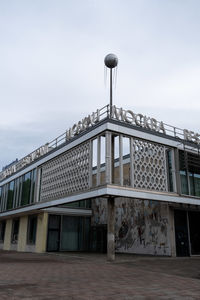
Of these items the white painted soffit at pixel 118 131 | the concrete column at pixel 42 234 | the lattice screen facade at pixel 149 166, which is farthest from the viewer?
the concrete column at pixel 42 234

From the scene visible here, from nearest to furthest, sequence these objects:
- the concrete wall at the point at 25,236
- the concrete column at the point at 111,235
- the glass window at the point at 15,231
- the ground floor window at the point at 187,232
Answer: the concrete column at the point at 111,235
the ground floor window at the point at 187,232
the concrete wall at the point at 25,236
the glass window at the point at 15,231

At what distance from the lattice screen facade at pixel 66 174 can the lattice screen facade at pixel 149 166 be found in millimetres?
3213

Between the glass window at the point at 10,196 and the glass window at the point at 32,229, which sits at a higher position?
the glass window at the point at 10,196

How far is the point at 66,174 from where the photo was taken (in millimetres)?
21625

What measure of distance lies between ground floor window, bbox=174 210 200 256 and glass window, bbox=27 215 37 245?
13.0 metres

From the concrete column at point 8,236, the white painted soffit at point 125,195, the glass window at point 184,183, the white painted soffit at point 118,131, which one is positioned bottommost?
the concrete column at point 8,236

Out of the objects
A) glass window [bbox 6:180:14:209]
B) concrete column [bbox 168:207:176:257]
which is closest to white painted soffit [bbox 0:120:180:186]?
concrete column [bbox 168:207:176:257]

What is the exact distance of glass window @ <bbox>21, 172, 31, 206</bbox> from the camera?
28484mm

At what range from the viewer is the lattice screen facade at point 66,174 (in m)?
19.5

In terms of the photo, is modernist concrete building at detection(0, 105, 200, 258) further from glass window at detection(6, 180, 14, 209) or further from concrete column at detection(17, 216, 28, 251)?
glass window at detection(6, 180, 14, 209)

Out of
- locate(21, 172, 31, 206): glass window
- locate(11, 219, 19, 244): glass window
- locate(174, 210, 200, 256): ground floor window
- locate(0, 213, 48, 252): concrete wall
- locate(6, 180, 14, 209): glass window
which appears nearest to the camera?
locate(174, 210, 200, 256): ground floor window

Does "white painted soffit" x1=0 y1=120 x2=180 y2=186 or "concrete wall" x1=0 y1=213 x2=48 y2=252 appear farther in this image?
"concrete wall" x1=0 y1=213 x2=48 y2=252

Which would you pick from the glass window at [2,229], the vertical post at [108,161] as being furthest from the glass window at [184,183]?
the glass window at [2,229]

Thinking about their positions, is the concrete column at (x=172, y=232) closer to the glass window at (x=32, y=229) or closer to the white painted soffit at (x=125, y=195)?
the white painted soffit at (x=125, y=195)
